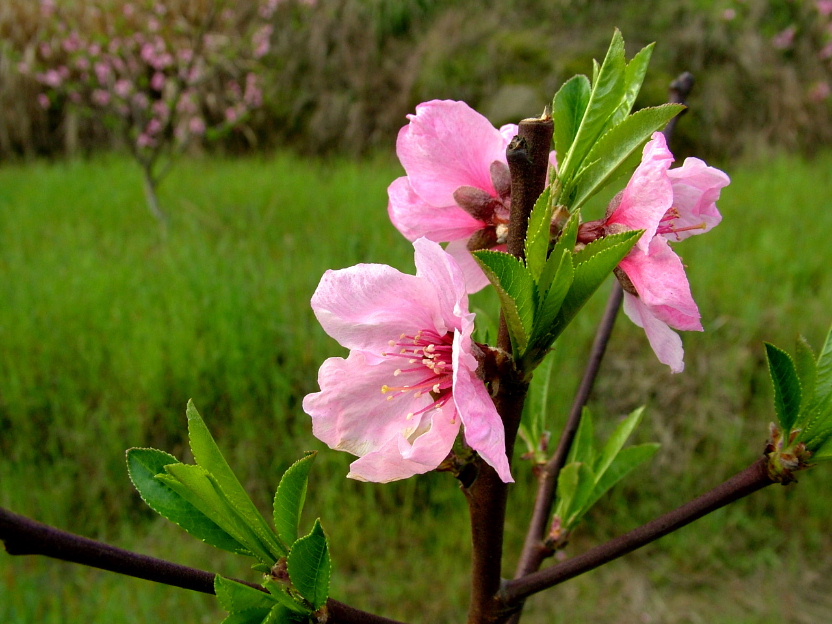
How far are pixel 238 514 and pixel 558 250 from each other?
0.74 feet

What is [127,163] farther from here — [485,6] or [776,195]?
[776,195]

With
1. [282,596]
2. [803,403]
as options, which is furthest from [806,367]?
[282,596]

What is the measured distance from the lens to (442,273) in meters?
0.37

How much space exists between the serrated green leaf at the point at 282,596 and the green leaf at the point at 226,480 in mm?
50

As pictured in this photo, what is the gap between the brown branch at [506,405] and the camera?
0.36 metres

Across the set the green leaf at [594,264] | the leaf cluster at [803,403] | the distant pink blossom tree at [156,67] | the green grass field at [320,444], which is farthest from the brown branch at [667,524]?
the distant pink blossom tree at [156,67]

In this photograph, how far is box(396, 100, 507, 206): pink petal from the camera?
0.43 meters

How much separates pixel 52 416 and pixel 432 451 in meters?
Result: 2.21

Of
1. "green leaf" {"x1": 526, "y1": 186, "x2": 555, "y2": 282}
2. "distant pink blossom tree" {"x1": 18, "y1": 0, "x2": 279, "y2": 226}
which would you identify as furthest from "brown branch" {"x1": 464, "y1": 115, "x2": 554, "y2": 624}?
"distant pink blossom tree" {"x1": 18, "y1": 0, "x2": 279, "y2": 226}

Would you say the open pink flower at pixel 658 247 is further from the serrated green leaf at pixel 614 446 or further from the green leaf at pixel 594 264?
the serrated green leaf at pixel 614 446

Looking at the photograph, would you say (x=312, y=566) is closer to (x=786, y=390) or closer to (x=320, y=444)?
(x=786, y=390)

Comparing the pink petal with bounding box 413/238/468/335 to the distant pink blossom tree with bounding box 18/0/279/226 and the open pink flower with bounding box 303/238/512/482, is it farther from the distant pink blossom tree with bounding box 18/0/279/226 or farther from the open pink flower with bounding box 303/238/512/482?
the distant pink blossom tree with bounding box 18/0/279/226

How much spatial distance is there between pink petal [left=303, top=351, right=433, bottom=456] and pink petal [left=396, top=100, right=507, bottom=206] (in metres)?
0.11

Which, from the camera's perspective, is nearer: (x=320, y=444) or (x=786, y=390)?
(x=786, y=390)
